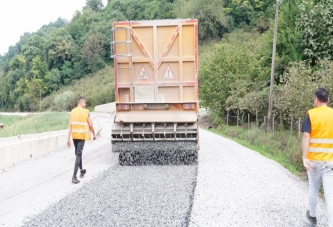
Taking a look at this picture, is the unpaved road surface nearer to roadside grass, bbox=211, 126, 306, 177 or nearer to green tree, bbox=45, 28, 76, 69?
roadside grass, bbox=211, 126, 306, 177

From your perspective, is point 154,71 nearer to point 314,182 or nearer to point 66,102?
point 314,182

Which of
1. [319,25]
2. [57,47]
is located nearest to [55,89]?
[57,47]

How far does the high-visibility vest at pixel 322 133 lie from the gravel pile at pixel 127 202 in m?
2.04

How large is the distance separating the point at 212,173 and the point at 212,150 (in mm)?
4685

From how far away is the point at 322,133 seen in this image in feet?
16.0

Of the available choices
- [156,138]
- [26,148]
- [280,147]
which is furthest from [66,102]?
[156,138]

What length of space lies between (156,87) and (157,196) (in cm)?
398

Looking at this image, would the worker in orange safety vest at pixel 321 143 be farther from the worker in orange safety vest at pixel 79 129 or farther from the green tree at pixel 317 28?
the green tree at pixel 317 28

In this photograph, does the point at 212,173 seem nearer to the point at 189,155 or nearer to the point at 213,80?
the point at 189,155

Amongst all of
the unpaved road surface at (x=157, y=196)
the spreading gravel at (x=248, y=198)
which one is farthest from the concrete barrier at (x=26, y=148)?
the spreading gravel at (x=248, y=198)

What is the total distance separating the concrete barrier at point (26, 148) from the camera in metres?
10.0

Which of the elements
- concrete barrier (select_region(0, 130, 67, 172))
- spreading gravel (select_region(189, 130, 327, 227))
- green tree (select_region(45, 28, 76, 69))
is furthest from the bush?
spreading gravel (select_region(189, 130, 327, 227))

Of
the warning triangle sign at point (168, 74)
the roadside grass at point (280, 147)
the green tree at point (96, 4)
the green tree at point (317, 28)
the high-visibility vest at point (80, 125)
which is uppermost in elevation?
the green tree at point (96, 4)

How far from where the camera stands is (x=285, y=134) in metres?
17.8
